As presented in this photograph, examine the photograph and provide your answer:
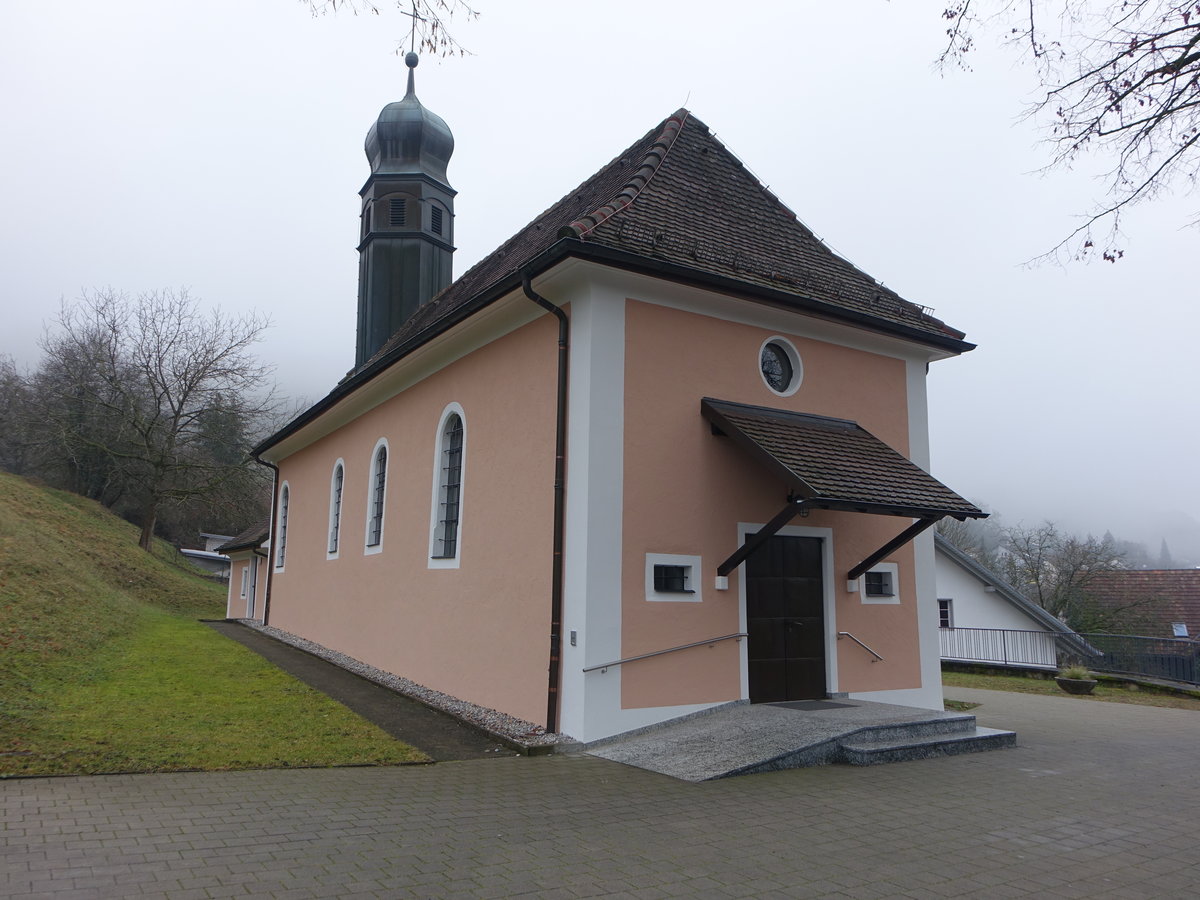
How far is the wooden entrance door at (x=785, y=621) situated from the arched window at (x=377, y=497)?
7.34 m

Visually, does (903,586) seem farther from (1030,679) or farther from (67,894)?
(1030,679)

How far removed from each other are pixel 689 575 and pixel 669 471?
44.7 inches

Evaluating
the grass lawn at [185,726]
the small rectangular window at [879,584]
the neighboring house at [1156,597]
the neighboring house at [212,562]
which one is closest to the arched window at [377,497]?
the grass lawn at [185,726]

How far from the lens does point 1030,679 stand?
67.1 ft

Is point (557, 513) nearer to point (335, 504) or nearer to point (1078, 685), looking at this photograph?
point (335, 504)

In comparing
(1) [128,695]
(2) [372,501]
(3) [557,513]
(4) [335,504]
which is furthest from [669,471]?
(4) [335,504]

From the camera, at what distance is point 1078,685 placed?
16.0m

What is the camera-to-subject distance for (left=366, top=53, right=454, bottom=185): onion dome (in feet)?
71.2

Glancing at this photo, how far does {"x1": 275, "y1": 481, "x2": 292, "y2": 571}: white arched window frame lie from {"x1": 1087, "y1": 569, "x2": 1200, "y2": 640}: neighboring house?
2910 cm

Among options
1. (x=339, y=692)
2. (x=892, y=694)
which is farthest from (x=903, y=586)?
(x=339, y=692)

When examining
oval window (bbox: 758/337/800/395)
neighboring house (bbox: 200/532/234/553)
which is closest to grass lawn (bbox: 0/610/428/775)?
oval window (bbox: 758/337/800/395)

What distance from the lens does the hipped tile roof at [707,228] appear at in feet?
30.2

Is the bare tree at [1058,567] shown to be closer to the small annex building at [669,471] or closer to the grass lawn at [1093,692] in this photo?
the grass lawn at [1093,692]

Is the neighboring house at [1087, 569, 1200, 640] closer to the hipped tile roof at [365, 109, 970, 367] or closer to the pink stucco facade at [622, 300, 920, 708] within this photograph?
the pink stucco facade at [622, 300, 920, 708]
